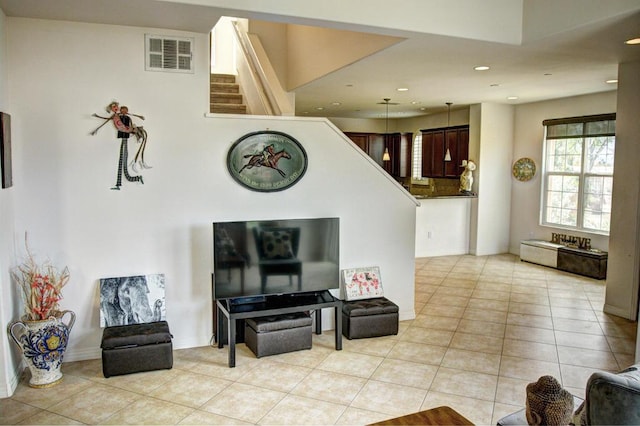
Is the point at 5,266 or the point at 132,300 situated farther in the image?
the point at 132,300

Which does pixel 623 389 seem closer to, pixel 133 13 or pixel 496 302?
pixel 133 13

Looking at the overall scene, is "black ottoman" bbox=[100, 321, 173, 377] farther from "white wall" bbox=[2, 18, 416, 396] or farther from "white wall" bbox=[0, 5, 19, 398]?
"white wall" bbox=[0, 5, 19, 398]

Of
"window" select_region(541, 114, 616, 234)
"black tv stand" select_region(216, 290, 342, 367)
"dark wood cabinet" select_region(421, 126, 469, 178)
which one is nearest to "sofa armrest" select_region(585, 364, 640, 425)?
"black tv stand" select_region(216, 290, 342, 367)

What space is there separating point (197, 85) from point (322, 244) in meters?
1.72

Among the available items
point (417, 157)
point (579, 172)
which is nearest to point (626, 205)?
point (579, 172)

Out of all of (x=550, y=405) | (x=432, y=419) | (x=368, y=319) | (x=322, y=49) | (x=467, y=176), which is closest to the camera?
(x=550, y=405)

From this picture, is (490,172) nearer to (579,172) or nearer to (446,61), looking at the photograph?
(579,172)

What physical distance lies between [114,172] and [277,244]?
1.44 metres

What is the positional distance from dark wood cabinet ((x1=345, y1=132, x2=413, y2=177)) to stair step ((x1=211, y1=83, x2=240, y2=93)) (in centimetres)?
457

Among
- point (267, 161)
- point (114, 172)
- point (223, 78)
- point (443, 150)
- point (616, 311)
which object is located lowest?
point (616, 311)

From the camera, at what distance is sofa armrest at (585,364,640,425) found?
1638mm

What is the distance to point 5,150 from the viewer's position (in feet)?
11.0

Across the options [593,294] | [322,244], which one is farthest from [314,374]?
[593,294]

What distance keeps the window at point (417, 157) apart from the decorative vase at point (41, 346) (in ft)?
28.5
